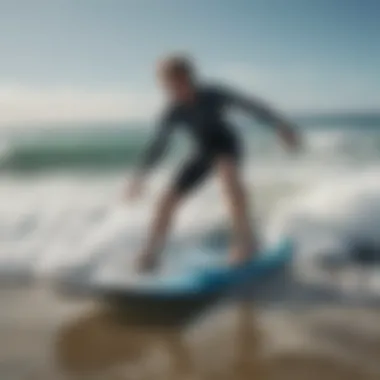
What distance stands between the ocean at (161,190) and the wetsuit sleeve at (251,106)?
0.10 metres

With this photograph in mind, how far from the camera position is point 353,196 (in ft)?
8.18

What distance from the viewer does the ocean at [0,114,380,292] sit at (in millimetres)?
2410

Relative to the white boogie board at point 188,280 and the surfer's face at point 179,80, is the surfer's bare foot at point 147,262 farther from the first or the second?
the surfer's face at point 179,80

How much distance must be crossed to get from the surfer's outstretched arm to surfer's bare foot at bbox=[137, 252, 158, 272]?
2.01ft

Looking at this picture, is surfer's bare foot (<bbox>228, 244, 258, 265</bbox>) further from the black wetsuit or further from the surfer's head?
the surfer's head

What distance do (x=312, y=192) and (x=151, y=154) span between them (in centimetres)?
68

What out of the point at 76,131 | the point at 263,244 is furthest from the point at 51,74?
the point at 263,244

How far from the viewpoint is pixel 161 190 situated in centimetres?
238

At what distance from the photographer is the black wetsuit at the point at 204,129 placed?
230 centimetres

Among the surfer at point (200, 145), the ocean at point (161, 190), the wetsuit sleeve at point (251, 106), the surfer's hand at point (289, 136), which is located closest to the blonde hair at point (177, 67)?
the surfer at point (200, 145)

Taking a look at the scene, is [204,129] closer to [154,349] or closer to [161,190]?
[161,190]

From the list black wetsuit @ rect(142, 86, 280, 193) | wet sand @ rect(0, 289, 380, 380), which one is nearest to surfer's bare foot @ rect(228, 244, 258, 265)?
wet sand @ rect(0, 289, 380, 380)

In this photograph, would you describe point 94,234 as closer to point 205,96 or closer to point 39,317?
point 39,317

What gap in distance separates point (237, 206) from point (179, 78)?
50 centimetres
